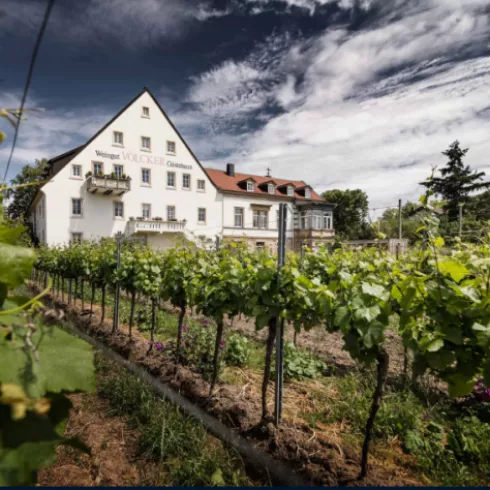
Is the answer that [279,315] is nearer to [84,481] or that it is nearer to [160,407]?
[160,407]

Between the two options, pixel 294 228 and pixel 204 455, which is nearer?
pixel 204 455

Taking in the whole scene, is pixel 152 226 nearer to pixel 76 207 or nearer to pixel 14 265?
pixel 76 207

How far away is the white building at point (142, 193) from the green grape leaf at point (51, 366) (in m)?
22.0

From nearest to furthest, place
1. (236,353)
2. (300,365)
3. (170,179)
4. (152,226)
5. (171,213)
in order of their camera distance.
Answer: (300,365)
(236,353)
(152,226)
(170,179)
(171,213)

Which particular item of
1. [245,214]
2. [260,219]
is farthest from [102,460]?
[260,219]

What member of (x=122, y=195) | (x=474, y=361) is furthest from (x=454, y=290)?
(x=122, y=195)

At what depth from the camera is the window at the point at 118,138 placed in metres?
27.8

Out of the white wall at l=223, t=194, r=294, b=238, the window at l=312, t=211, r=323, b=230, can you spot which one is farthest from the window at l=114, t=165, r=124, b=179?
the window at l=312, t=211, r=323, b=230

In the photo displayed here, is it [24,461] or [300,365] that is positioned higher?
[24,461]

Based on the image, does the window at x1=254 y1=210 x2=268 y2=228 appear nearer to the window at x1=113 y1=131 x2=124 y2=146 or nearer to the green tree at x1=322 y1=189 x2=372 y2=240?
the window at x1=113 y1=131 x2=124 y2=146

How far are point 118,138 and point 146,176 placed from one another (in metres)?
3.53

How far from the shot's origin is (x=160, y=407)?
13.4 ft

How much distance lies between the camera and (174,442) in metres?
3.44

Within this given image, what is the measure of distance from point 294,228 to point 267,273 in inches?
1402
